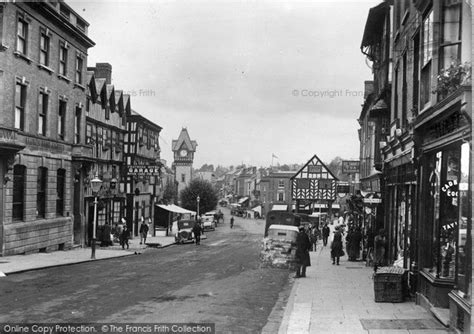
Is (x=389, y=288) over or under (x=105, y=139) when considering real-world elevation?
under

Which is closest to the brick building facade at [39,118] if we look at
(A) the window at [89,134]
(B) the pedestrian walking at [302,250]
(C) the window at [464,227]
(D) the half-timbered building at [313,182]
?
(A) the window at [89,134]

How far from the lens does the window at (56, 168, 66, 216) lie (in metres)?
28.8

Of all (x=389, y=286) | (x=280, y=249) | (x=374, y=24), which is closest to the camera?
(x=389, y=286)

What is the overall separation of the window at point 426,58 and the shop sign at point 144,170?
1058 inches

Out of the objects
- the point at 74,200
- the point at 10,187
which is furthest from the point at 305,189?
the point at 10,187

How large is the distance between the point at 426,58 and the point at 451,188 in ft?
12.4

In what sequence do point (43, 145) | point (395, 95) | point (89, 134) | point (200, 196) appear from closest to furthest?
point (395, 95), point (43, 145), point (89, 134), point (200, 196)

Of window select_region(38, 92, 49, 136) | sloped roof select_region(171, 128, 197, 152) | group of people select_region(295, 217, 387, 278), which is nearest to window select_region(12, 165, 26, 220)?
window select_region(38, 92, 49, 136)

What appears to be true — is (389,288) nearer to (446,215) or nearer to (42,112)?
(446,215)

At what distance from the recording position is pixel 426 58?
1299 cm

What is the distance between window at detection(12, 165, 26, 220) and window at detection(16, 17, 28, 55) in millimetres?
4951

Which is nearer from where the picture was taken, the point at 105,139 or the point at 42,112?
the point at 42,112

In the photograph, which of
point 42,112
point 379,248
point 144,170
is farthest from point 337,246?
point 144,170

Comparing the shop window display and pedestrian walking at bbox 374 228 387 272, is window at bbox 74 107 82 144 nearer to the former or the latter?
pedestrian walking at bbox 374 228 387 272
